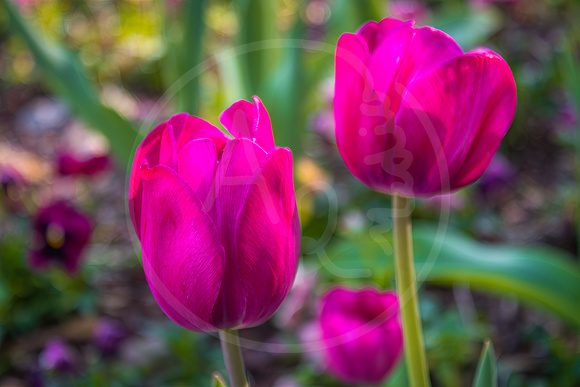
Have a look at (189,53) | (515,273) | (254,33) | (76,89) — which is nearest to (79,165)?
(76,89)

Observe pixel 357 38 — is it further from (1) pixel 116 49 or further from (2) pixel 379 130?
(1) pixel 116 49

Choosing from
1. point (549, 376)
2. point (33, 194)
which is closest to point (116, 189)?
point (33, 194)

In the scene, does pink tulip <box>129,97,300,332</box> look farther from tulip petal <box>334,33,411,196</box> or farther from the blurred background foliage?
the blurred background foliage

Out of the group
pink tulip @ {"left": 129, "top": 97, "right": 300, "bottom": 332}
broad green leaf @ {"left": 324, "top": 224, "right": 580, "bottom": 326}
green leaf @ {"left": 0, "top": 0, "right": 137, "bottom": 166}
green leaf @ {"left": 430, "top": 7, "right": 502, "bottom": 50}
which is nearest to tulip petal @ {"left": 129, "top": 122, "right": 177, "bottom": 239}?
pink tulip @ {"left": 129, "top": 97, "right": 300, "bottom": 332}

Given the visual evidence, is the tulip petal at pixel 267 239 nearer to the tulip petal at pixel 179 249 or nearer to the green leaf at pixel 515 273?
the tulip petal at pixel 179 249

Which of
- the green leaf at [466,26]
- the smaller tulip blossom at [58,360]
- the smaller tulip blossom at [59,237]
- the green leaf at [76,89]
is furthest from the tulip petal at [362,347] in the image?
the green leaf at [466,26]

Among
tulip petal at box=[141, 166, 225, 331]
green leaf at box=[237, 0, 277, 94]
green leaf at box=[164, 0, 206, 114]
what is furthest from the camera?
green leaf at box=[237, 0, 277, 94]
